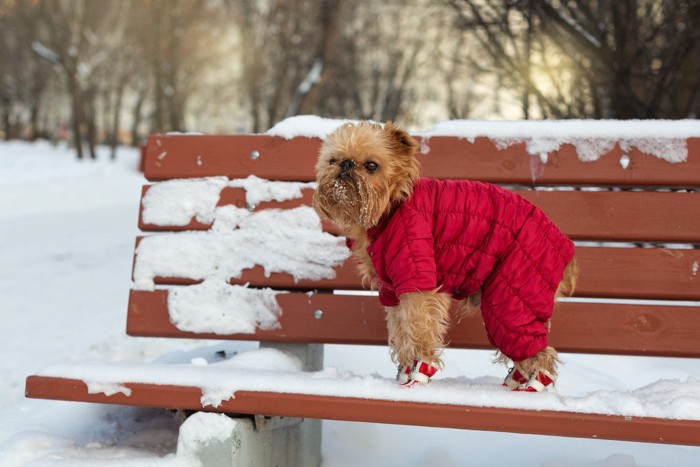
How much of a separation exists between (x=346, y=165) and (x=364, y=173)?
0.22 ft

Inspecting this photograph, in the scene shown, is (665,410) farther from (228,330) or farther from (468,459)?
(228,330)

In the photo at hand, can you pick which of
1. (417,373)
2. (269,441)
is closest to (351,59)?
(269,441)

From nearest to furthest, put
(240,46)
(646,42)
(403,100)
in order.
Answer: (646,42), (240,46), (403,100)

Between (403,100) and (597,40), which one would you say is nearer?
(597,40)

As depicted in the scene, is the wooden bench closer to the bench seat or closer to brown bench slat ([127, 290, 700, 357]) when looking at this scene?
brown bench slat ([127, 290, 700, 357])

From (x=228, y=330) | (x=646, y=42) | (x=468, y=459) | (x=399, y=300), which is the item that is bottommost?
(x=468, y=459)

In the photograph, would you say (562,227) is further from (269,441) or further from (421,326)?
(269,441)

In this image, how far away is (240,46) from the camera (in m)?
23.8

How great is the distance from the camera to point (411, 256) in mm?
2279

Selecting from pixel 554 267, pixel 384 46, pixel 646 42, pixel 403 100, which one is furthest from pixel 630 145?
pixel 403 100

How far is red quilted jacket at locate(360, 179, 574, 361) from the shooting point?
7.68 ft

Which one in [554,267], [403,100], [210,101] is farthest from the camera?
[210,101]

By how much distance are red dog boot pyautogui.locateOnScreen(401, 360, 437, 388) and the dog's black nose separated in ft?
2.18

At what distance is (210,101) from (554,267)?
40.8 meters
